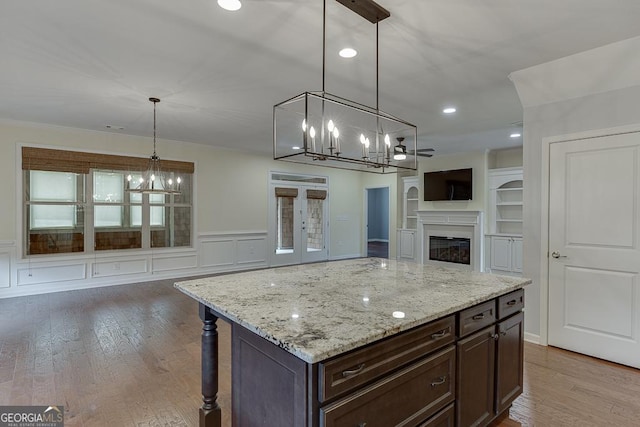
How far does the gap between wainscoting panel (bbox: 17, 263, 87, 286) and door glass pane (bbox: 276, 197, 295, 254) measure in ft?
12.6

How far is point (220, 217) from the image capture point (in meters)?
7.12

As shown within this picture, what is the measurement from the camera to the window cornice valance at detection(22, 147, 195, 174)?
5.21 metres

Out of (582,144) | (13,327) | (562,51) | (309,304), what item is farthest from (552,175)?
(13,327)

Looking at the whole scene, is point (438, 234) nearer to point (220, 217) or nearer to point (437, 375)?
point (220, 217)

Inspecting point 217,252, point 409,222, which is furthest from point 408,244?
point 217,252

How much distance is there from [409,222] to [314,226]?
7.90ft

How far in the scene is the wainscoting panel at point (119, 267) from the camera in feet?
18.9

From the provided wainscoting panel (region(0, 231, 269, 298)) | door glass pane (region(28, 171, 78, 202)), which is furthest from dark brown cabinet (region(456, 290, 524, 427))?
door glass pane (region(28, 171, 78, 202))

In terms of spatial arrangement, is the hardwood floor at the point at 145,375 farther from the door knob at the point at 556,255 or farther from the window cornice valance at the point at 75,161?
the window cornice valance at the point at 75,161

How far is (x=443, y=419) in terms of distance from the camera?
1664 mm

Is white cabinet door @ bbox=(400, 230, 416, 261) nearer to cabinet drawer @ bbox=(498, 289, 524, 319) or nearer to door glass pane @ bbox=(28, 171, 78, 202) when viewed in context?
cabinet drawer @ bbox=(498, 289, 524, 319)

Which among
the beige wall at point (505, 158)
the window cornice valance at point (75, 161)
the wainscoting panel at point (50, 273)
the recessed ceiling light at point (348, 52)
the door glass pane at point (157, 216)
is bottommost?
the wainscoting panel at point (50, 273)

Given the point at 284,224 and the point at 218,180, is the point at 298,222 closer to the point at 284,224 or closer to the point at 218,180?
the point at 284,224

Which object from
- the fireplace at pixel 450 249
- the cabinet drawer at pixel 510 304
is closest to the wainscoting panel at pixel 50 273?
the cabinet drawer at pixel 510 304
